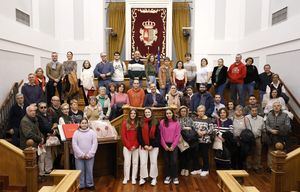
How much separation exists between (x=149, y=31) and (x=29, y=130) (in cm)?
829

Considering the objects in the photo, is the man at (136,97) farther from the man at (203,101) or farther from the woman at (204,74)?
the woman at (204,74)

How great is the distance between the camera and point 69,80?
8438 mm

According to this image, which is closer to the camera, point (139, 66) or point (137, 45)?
point (139, 66)

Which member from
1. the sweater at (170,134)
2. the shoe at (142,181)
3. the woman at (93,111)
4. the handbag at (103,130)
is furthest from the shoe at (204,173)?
the woman at (93,111)

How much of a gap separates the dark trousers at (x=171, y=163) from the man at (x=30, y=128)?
7.86ft

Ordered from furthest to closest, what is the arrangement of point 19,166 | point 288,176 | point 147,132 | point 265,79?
point 265,79 → point 147,132 → point 19,166 → point 288,176

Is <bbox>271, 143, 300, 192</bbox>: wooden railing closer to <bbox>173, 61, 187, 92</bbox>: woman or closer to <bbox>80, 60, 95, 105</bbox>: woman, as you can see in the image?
<bbox>173, 61, 187, 92</bbox>: woman

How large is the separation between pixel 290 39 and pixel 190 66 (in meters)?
2.72

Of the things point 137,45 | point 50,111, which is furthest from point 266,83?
point 137,45

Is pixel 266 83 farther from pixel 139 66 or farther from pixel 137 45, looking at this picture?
pixel 137 45

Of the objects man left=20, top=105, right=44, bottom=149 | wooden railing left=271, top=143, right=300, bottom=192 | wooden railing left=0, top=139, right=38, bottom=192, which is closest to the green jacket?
man left=20, top=105, right=44, bottom=149

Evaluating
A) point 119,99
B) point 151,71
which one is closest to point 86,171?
point 119,99

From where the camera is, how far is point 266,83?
817cm

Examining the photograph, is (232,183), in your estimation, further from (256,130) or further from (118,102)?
(118,102)
